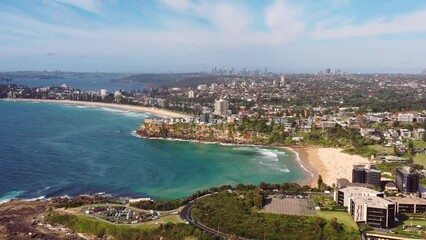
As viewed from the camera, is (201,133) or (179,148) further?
(201,133)

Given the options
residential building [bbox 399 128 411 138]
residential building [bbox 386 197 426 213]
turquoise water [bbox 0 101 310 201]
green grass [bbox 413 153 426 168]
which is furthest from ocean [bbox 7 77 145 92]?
residential building [bbox 386 197 426 213]

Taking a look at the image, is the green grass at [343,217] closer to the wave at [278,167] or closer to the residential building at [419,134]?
the wave at [278,167]

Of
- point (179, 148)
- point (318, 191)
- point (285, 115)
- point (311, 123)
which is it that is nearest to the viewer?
point (318, 191)

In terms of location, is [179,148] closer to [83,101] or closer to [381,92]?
[83,101]

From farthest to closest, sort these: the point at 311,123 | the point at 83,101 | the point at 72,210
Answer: the point at 83,101 → the point at 311,123 → the point at 72,210

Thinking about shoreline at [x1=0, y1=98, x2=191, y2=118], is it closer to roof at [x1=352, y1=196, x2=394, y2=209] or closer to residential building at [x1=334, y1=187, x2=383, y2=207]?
residential building at [x1=334, y1=187, x2=383, y2=207]

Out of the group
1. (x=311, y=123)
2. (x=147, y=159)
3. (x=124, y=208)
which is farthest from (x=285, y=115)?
(x=124, y=208)
